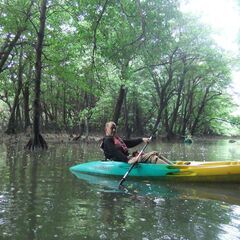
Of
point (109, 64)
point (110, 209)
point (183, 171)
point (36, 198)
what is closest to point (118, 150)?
point (183, 171)

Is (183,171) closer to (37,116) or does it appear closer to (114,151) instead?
(114,151)

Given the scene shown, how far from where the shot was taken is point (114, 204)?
20.3ft

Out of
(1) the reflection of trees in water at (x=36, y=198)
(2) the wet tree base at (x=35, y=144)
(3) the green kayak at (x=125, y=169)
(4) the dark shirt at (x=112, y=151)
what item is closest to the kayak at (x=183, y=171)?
(3) the green kayak at (x=125, y=169)

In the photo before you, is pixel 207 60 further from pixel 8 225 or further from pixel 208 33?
pixel 8 225

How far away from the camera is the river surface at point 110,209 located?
15.4 ft

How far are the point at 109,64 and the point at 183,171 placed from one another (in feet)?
37.7

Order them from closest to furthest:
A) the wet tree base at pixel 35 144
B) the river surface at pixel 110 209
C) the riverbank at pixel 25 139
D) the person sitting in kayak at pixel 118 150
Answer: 1. the river surface at pixel 110 209
2. the person sitting in kayak at pixel 118 150
3. the wet tree base at pixel 35 144
4. the riverbank at pixel 25 139

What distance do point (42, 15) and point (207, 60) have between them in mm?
15454

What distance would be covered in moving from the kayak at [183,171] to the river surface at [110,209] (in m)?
0.18

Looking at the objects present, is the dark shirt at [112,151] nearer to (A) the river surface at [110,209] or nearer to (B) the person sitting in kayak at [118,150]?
(B) the person sitting in kayak at [118,150]

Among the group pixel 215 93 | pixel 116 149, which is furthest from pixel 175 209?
pixel 215 93

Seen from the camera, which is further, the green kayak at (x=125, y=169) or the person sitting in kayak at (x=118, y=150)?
the person sitting in kayak at (x=118, y=150)

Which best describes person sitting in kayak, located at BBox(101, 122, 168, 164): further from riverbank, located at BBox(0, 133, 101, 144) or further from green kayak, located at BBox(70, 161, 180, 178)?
riverbank, located at BBox(0, 133, 101, 144)

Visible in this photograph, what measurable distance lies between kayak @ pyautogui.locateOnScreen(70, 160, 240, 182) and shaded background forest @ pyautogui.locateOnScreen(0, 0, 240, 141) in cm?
203
